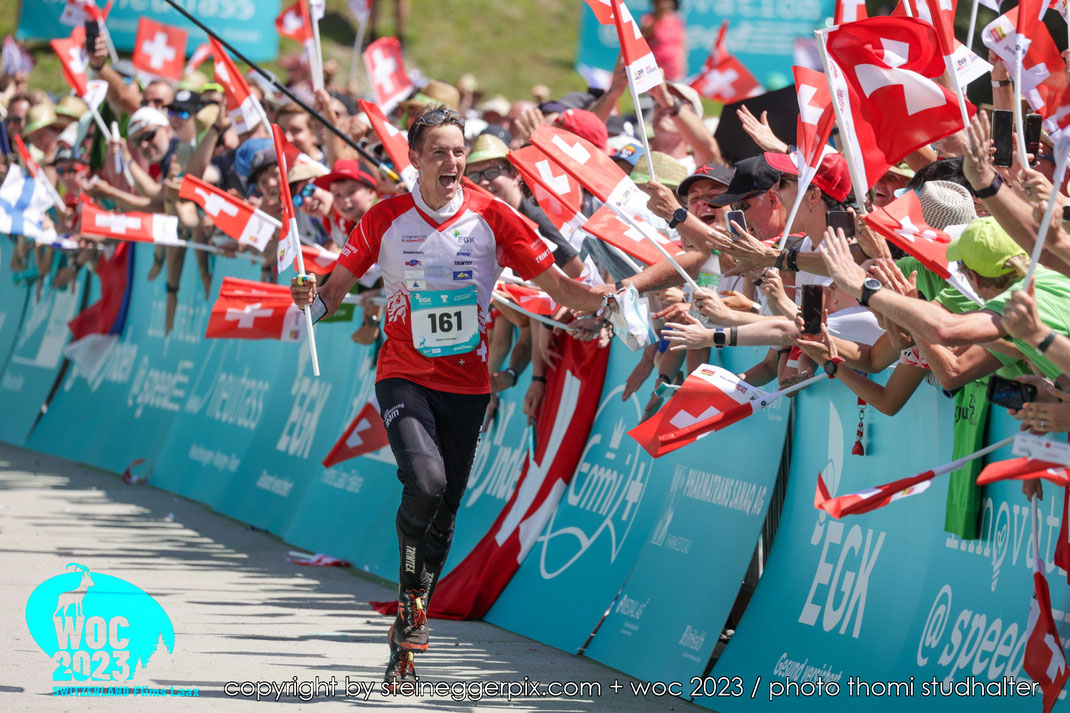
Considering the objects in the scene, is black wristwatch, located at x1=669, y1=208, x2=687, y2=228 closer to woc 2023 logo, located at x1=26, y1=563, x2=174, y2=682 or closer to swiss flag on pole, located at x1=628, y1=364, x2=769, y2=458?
swiss flag on pole, located at x1=628, y1=364, x2=769, y2=458

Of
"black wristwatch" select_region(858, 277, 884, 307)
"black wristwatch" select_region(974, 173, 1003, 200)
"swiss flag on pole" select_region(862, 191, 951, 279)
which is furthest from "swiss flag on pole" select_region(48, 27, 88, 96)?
"black wristwatch" select_region(974, 173, 1003, 200)

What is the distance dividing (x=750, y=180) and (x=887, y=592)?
184cm

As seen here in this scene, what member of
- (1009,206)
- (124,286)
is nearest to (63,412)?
(124,286)

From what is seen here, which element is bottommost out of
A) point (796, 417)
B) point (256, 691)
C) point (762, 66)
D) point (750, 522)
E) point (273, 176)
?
point (256, 691)

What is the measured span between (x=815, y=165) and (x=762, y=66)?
12482 mm

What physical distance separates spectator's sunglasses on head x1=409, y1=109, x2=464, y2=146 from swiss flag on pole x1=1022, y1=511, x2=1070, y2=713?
2.96m

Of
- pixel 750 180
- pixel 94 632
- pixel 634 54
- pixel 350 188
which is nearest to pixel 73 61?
pixel 350 188

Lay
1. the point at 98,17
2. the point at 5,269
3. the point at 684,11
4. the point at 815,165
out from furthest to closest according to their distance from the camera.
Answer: the point at 684,11
the point at 5,269
the point at 98,17
the point at 815,165

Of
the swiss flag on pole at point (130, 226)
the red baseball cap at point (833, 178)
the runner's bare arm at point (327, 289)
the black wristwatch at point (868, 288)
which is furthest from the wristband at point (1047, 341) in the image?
the swiss flag on pole at point (130, 226)

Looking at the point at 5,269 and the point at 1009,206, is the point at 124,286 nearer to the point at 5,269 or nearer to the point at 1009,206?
the point at 5,269

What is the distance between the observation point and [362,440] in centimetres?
985

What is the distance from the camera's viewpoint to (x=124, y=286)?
→ 1435 cm

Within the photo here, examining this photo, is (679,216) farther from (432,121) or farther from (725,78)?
(725,78)

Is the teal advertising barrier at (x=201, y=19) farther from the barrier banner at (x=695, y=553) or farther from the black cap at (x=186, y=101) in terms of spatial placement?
the barrier banner at (x=695, y=553)
